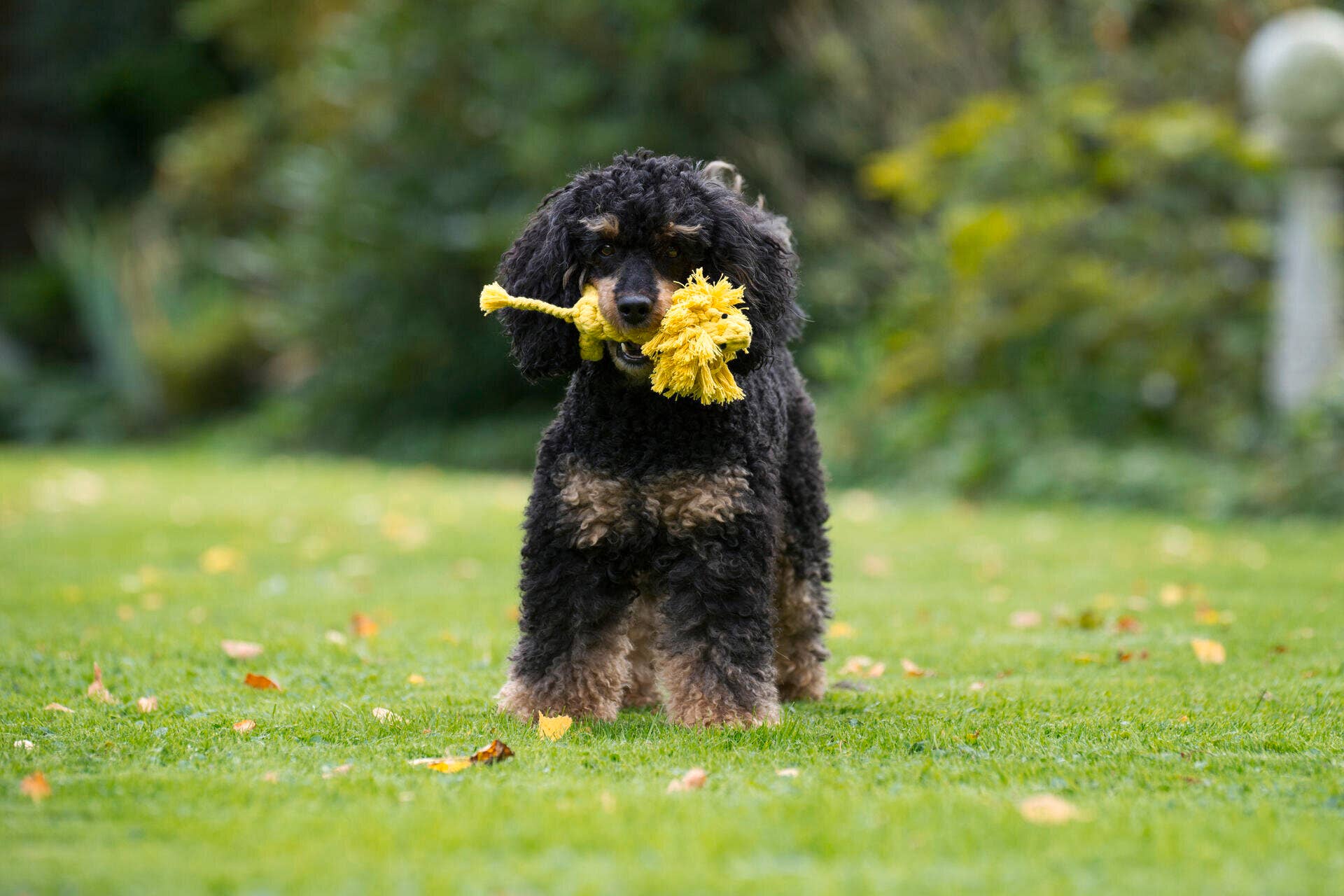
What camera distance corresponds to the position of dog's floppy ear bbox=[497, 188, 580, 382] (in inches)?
176

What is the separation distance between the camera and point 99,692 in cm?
494

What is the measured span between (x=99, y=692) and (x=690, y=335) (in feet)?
8.08

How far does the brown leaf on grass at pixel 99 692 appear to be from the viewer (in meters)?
4.88

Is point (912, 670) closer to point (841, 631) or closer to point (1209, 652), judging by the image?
point (841, 631)

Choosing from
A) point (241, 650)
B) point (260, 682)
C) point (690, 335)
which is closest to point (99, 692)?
point (260, 682)

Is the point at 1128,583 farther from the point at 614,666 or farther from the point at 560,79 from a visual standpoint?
the point at 560,79

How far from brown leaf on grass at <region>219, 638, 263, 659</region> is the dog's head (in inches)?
79.9

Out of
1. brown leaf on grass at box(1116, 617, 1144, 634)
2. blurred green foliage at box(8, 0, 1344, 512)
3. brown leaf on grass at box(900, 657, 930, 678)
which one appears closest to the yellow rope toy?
brown leaf on grass at box(900, 657, 930, 678)

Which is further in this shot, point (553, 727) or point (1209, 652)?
point (1209, 652)

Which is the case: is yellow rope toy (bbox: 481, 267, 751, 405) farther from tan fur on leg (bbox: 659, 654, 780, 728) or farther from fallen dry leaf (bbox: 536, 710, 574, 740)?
fallen dry leaf (bbox: 536, 710, 574, 740)

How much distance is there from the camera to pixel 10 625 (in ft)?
21.5

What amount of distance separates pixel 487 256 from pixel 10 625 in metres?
10.5

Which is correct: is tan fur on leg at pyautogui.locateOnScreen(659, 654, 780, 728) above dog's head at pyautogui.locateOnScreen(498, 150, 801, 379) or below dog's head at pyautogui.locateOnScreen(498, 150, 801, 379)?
below

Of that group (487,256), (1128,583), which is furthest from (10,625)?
(487,256)
